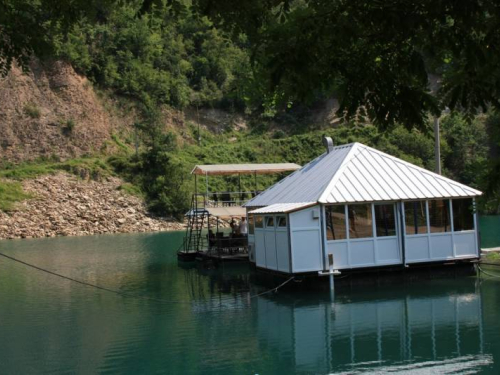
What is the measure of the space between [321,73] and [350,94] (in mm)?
364

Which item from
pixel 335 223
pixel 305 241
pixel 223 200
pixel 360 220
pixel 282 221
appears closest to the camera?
pixel 305 241

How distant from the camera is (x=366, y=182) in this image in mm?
21016

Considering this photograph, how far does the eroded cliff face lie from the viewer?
203 ft

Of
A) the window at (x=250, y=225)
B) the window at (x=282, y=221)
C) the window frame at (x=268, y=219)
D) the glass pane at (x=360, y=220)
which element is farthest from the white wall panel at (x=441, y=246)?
the window at (x=250, y=225)

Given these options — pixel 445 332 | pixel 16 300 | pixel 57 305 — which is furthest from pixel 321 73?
pixel 16 300

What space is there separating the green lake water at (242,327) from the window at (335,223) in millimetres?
1641

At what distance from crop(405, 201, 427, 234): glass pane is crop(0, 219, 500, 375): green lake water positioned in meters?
1.64

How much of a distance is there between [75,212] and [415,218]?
39.6m

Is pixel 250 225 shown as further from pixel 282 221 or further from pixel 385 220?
pixel 385 220

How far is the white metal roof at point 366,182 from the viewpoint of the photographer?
20.4 metres

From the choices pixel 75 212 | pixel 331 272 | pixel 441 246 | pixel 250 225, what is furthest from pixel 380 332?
pixel 75 212

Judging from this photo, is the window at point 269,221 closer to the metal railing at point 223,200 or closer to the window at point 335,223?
the window at point 335,223

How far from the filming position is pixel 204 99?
257 ft

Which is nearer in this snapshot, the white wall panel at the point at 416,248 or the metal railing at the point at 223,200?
the white wall panel at the point at 416,248
